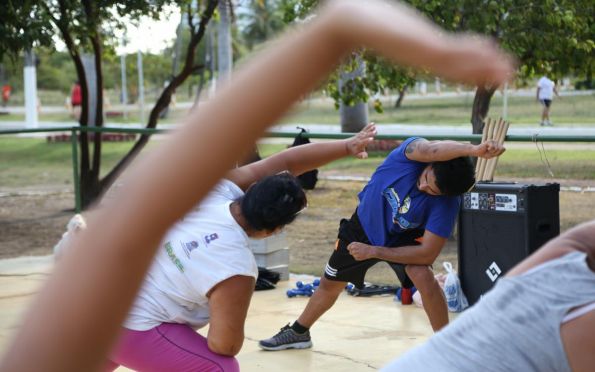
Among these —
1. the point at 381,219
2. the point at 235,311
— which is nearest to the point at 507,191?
the point at 381,219

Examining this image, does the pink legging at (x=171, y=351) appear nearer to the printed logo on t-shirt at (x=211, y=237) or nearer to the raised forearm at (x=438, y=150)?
the printed logo on t-shirt at (x=211, y=237)

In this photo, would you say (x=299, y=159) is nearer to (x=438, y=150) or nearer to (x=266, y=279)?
(x=438, y=150)

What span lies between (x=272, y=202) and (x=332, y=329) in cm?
344

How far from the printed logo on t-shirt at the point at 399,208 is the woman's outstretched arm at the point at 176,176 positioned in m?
4.93

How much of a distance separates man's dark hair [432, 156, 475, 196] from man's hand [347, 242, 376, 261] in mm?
596

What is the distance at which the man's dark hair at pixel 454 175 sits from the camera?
5.63m

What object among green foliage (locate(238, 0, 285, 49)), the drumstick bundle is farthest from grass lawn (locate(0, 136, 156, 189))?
green foliage (locate(238, 0, 285, 49))

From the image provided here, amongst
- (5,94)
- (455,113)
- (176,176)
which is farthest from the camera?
(5,94)

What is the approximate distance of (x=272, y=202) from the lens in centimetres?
373

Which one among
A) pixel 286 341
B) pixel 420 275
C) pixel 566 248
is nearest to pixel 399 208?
pixel 420 275

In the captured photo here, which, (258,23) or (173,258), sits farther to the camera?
(258,23)

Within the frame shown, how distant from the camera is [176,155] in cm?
102

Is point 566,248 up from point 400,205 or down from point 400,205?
up

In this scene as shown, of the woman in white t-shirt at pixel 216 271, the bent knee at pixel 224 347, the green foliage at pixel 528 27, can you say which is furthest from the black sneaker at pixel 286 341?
the green foliage at pixel 528 27
